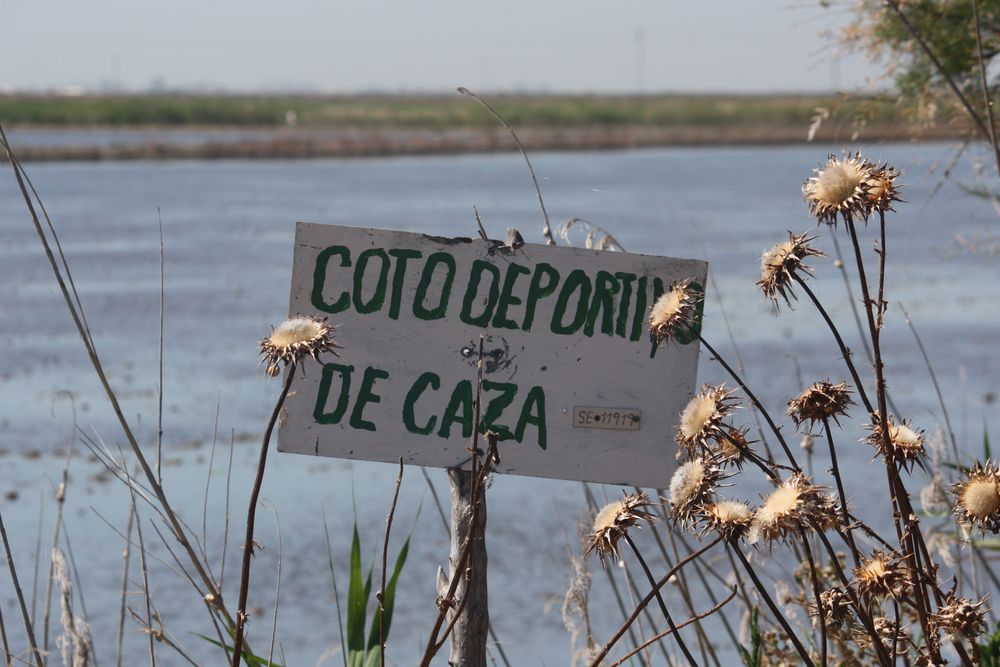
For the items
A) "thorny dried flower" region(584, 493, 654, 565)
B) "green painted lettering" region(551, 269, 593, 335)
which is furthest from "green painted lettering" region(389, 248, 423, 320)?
"thorny dried flower" region(584, 493, 654, 565)

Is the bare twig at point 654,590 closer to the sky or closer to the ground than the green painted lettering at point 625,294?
closer to the ground

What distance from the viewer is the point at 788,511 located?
4.56ft

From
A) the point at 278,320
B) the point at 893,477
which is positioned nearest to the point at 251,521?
the point at 893,477

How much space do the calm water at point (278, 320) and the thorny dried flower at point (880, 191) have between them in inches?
28.2

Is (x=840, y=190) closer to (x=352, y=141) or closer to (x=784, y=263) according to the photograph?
(x=784, y=263)

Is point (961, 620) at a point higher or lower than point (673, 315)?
lower

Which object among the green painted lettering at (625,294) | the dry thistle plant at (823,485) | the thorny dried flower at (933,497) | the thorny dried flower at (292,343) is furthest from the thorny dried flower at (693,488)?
the thorny dried flower at (933,497)

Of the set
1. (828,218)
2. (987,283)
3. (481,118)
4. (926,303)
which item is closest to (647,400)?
(828,218)

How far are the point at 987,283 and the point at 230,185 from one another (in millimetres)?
16577

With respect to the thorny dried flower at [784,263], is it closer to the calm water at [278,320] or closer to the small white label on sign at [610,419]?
the small white label on sign at [610,419]

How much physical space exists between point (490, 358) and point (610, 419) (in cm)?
20

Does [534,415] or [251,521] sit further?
[534,415]

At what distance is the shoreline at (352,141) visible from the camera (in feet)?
113

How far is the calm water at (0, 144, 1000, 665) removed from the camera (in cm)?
543
